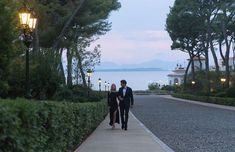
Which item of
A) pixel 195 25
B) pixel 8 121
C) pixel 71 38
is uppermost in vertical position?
pixel 195 25

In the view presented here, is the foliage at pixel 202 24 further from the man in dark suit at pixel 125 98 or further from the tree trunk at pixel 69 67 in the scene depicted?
the man in dark suit at pixel 125 98

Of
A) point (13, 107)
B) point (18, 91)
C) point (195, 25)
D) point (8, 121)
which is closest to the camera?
point (8, 121)

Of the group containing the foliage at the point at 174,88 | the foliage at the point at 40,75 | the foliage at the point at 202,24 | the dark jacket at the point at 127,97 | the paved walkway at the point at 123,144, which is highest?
the foliage at the point at 202,24

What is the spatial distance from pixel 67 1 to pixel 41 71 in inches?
527

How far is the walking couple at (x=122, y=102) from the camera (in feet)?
65.9

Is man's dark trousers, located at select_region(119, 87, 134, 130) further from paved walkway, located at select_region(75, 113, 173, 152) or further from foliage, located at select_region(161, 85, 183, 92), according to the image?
foliage, located at select_region(161, 85, 183, 92)

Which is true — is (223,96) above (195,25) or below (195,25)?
below

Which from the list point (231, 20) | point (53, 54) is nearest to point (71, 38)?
point (53, 54)

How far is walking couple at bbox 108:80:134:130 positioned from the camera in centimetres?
2008

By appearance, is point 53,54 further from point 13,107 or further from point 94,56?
point 94,56

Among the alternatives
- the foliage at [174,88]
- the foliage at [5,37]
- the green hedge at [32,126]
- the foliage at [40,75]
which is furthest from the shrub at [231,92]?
the foliage at [174,88]

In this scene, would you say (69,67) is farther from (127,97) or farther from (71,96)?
(127,97)

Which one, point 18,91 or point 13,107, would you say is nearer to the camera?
point 13,107

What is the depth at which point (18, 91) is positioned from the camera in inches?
853
